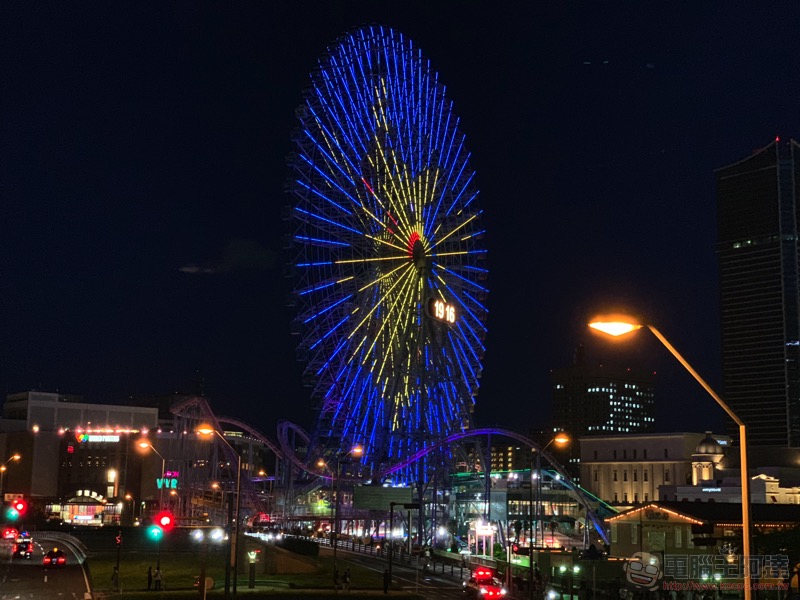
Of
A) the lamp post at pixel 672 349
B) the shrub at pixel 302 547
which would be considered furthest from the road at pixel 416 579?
the lamp post at pixel 672 349

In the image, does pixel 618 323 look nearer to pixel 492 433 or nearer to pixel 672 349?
pixel 672 349

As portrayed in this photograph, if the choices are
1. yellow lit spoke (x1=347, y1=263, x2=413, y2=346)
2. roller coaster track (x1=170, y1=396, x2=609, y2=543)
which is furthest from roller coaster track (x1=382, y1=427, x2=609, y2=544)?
yellow lit spoke (x1=347, y1=263, x2=413, y2=346)

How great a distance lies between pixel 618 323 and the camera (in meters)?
14.6

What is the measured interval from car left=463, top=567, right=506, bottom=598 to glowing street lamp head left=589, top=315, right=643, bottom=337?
33.7m

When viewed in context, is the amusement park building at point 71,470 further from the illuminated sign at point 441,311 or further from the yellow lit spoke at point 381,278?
the yellow lit spoke at point 381,278

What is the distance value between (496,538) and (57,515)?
67036 millimetres

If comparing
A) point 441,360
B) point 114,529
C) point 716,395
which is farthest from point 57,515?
point 716,395

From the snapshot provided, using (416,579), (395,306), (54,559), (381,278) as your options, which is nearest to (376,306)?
(395,306)

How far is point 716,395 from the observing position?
53.7 feet

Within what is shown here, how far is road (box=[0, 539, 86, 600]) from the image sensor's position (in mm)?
47750

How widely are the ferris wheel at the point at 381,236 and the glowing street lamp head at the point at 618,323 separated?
6053 cm

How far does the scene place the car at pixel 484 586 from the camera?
46256 millimetres

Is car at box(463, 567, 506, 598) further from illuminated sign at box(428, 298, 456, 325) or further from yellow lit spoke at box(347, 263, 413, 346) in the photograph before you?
illuminated sign at box(428, 298, 456, 325)

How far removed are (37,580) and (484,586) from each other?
78.7 ft
